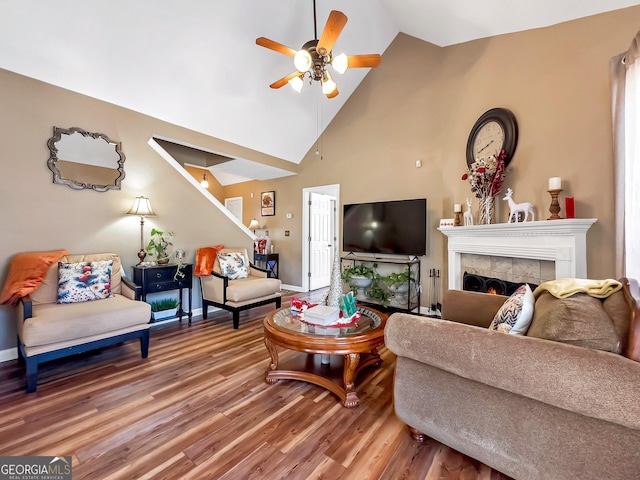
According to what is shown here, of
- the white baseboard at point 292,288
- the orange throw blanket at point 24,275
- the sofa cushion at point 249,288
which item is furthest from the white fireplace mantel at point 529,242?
the orange throw blanket at point 24,275

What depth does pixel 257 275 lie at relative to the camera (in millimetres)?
4051

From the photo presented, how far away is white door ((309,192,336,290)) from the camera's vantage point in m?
5.52

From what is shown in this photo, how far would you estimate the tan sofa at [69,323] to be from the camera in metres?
2.03

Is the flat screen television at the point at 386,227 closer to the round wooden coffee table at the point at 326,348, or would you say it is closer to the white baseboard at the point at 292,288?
the white baseboard at the point at 292,288

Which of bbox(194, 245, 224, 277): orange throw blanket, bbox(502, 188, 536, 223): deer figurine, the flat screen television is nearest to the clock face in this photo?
bbox(502, 188, 536, 223): deer figurine

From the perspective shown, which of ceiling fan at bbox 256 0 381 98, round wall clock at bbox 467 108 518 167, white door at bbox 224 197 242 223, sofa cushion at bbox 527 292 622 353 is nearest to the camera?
sofa cushion at bbox 527 292 622 353

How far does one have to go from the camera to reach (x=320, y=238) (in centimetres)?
575

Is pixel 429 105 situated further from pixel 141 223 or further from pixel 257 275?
pixel 141 223

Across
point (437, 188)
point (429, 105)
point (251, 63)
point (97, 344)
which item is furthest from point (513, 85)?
point (97, 344)

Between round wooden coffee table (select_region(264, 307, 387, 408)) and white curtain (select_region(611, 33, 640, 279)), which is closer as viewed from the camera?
round wooden coffee table (select_region(264, 307, 387, 408))

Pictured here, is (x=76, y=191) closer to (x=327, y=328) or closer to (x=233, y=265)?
(x=233, y=265)

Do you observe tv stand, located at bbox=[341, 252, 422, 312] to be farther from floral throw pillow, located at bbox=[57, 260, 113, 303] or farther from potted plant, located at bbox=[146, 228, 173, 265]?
floral throw pillow, located at bbox=[57, 260, 113, 303]

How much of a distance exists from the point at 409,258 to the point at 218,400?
314 centimetres

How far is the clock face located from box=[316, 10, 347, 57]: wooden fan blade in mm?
2033
